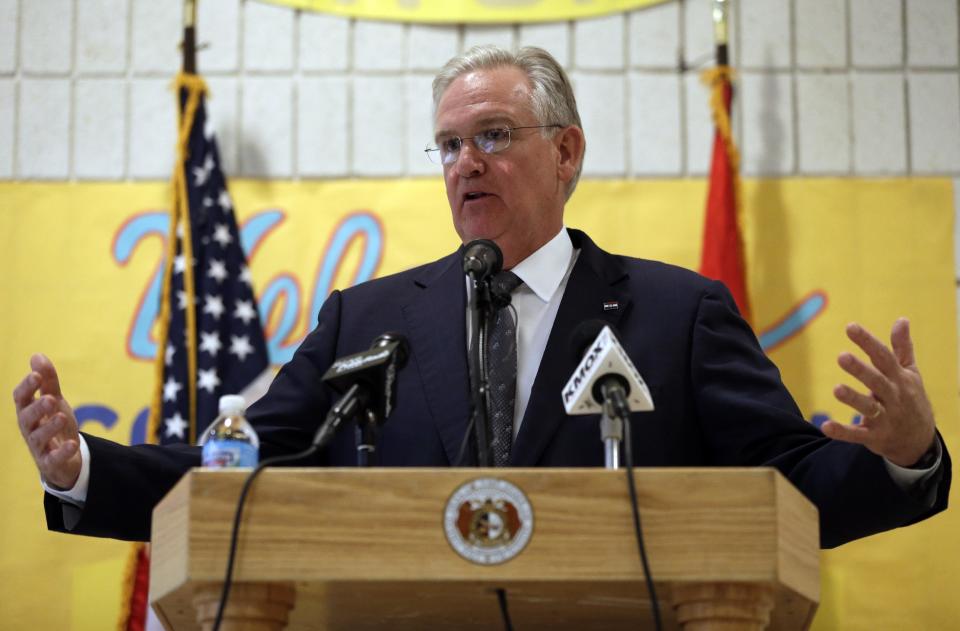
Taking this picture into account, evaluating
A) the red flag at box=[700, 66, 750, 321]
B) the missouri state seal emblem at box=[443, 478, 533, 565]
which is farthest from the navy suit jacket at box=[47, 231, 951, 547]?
the red flag at box=[700, 66, 750, 321]

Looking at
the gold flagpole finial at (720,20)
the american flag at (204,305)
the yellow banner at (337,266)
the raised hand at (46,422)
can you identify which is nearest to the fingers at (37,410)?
the raised hand at (46,422)

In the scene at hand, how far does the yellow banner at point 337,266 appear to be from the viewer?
448cm

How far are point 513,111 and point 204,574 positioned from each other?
1.66 m

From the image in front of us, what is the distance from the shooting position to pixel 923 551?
433cm

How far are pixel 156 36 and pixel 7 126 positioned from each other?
2.04ft

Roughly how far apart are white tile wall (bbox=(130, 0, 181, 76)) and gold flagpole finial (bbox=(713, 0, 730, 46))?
1.88 m

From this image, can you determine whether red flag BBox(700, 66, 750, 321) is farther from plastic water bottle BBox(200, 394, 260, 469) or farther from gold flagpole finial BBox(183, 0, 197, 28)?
plastic water bottle BBox(200, 394, 260, 469)

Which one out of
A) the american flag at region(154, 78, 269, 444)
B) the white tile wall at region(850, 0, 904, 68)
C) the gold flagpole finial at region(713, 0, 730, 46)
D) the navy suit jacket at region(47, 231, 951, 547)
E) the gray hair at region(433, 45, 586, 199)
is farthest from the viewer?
the white tile wall at region(850, 0, 904, 68)

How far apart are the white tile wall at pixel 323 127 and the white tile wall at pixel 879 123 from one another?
1.78m

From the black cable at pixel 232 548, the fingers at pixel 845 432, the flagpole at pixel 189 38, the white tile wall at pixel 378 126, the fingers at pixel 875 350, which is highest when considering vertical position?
the flagpole at pixel 189 38

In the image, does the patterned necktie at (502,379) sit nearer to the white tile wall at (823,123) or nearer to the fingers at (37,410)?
the fingers at (37,410)

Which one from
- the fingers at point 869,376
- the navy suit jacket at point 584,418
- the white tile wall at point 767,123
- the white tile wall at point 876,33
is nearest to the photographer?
the fingers at point 869,376

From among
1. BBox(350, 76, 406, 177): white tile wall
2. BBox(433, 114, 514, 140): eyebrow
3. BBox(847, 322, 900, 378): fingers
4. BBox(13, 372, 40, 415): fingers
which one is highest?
BBox(350, 76, 406, 177): white tile wall

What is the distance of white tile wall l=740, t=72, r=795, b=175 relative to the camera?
464cm
